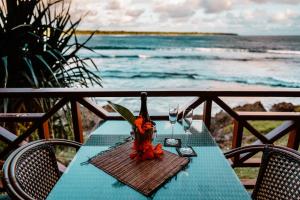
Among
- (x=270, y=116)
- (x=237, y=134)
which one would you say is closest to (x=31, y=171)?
(x=237, y=134)

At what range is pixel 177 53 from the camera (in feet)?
81.8

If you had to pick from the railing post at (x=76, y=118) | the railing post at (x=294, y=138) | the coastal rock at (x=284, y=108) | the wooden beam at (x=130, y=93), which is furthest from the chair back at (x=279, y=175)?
the coastal rock at (x=284, y=108)

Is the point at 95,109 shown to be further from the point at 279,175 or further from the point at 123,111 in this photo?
the point at 279,175

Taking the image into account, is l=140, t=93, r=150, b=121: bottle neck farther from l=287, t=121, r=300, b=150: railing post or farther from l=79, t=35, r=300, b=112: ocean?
l=79, t=35, r=300, b=112: ocean

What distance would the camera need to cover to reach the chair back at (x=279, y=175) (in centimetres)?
129

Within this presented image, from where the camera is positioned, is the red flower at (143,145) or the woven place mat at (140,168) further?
the red flower at (143,145)

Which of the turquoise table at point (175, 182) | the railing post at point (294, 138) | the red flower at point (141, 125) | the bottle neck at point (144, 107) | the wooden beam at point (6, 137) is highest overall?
the bottle neck at point (144, 107)

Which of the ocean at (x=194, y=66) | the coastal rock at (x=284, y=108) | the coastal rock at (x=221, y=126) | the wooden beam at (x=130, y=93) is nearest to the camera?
the wooden beam at (x=130, y=93)

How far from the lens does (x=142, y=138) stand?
1274mm

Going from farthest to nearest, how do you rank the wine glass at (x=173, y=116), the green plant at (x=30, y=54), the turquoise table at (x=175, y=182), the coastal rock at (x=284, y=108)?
the coastal rock at (x=284, y=108) → the green plant at (x=30, y=54) → the wine glass at (x=173, y=116) → the turquoise table at (x=175, y=182)

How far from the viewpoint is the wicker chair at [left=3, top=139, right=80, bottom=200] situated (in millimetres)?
1115

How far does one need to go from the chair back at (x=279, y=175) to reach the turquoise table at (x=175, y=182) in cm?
29

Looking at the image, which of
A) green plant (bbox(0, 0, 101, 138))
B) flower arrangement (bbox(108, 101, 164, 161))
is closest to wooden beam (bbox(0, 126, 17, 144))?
green plant (bbox(0, 0, 101, 138))

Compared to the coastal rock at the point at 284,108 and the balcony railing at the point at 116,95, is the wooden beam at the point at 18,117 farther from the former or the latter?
the coastal rock at the point at 284,108
